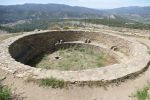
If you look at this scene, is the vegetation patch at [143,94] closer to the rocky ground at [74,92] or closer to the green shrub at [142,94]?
the green shrub at [142,94]

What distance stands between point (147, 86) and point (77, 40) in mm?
9835

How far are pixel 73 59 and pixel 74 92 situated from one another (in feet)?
20.7

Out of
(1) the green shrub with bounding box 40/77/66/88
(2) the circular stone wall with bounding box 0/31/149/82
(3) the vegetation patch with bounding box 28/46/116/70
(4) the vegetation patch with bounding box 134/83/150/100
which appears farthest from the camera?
(3) the vegetation patch with bounding box 28/46/116/70

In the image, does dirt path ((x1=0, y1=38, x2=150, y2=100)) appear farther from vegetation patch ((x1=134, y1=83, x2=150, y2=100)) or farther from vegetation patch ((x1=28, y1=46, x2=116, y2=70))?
vegetation patch ((x1=28, y1=46, x2=116, y2=70))

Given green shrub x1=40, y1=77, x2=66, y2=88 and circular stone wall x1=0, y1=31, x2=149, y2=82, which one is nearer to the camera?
green shrub x1=40, y1=77, x2=66, y2=88

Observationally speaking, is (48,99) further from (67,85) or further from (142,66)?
(142,66)

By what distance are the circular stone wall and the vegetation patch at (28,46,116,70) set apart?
2.31ft

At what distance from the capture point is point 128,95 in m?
7.28

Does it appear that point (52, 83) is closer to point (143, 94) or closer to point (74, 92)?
point (74, 92)

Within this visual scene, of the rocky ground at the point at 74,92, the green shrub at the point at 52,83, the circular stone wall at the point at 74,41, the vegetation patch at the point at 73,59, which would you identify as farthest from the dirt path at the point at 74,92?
the vegetation patch at the point at 73,59

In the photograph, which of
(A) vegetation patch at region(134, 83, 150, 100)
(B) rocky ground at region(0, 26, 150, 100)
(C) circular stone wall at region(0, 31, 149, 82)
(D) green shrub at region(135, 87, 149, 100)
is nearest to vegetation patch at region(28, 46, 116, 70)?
(C) circular stone wall at region(0, 31, 149, 82)

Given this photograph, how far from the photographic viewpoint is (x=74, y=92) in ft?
23.9

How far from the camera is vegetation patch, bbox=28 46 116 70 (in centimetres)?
1229

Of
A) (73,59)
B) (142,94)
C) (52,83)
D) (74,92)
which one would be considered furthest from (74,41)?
(142,94)
